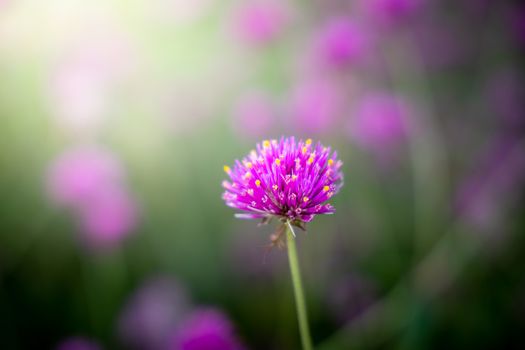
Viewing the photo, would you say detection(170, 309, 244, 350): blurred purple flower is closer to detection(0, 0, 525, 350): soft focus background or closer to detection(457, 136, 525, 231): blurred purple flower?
detection(0, 0, 525, 350): soft focus background

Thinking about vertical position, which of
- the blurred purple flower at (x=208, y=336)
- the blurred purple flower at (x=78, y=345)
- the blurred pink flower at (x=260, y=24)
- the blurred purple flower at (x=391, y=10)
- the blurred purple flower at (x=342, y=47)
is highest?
the blurred pink flower at (x=260, y=24)

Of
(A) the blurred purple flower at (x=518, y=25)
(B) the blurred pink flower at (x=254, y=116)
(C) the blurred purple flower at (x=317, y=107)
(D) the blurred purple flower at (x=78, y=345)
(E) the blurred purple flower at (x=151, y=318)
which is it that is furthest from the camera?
(A) the blurred purple flower at (x=518, y=25)

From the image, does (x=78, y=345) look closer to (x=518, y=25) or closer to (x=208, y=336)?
(x=208, y=336)

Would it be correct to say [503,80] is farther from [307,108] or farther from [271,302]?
[271,302]

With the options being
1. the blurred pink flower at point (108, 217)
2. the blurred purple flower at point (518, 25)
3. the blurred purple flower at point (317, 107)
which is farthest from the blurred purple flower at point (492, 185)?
the blurred pink flower at point (108, 217)

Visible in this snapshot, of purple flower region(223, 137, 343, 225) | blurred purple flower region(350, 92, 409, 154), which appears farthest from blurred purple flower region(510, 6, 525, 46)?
purple flower region(223, 137, 343, 225)

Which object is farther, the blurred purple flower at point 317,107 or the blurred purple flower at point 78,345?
the blurred purple flower at point 317,107

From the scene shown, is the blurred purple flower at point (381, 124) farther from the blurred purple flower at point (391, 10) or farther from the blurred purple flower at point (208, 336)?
the blurred purple flower at point (208, 336)

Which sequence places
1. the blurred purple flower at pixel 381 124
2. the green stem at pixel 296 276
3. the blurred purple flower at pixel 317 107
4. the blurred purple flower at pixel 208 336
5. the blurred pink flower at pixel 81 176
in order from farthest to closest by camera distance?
the blurred purple flower at pixel 381 124 → the blurred purple flower at pixel 317 107 → the blurred pink flower at pixel 81 176 → the blurred purple flower at pixel 208 336 → the green stem at pixel 296 276
